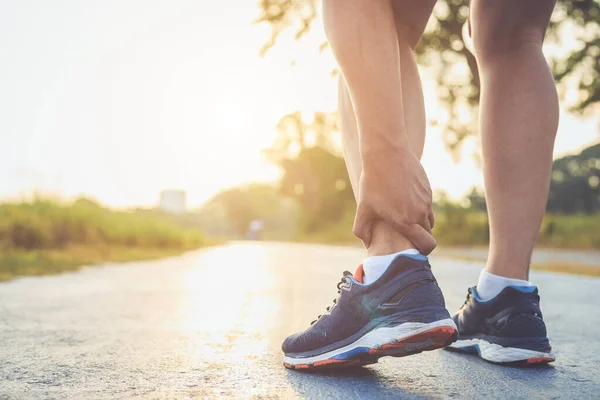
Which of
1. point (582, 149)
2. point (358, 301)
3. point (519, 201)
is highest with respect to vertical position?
point (582, 149)

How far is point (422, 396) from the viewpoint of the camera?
899 millimetres

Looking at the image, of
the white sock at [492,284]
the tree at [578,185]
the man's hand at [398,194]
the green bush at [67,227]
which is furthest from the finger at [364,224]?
the tree at [578,185]

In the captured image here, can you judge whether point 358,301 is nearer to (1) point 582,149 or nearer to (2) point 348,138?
(2) point 348,138

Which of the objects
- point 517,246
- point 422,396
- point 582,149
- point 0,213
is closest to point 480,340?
point 517,246

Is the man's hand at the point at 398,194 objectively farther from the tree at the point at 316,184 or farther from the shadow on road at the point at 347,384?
the tree at the point at 316,184

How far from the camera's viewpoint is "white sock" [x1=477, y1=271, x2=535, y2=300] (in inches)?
51.3

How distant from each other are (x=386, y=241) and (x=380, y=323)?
155 mm

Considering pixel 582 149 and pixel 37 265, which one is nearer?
pixel 37 265

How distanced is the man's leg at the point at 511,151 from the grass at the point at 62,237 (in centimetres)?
283

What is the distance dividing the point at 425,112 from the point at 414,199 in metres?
0.32

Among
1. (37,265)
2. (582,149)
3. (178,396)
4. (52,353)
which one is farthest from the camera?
(582,149)

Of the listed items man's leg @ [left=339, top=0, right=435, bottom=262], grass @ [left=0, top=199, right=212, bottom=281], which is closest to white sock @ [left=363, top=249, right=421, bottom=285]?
man's leg @ [left=339, top=0, right=435, bottom=262]

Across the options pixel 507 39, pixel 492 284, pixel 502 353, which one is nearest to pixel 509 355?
pixel 502 353

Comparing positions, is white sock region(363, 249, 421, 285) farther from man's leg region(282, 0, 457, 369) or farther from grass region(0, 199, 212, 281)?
grass region(0, 199, 212, 281)
